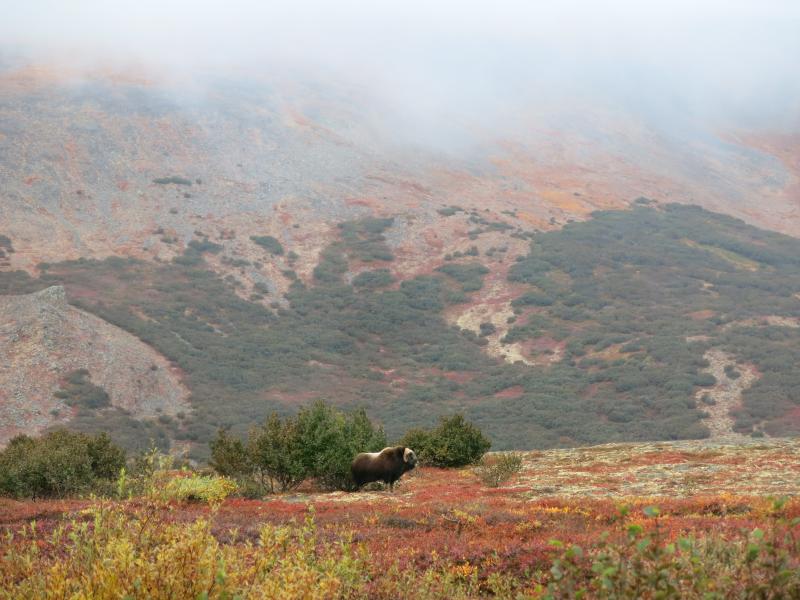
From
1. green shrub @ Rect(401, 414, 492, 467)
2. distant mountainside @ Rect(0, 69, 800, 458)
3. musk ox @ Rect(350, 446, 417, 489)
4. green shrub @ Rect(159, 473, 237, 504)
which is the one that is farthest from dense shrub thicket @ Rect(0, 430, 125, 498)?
distant mountainside @ Rect(0, 69, 800, 458)

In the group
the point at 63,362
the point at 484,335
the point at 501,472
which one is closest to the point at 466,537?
the point at 501,472

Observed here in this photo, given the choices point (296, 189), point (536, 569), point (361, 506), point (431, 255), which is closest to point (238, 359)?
point (431, 255)

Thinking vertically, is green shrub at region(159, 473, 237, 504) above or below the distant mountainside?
below

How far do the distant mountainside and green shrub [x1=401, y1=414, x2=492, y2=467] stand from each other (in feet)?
63.0

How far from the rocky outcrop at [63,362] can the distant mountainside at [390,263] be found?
46cm

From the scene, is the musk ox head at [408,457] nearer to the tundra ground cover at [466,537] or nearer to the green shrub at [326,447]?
the tundra ground cover at [466,537]

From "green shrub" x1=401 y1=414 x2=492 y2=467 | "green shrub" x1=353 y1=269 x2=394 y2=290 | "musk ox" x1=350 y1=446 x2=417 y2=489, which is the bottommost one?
"green shrub" x1=401 y1=414 x2=492 y2=467

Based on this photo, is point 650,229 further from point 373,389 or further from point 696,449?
point 696,449

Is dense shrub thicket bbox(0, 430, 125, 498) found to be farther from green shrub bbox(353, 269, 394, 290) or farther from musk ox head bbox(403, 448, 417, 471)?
green shrub bbox(353, 269, 394, 290)

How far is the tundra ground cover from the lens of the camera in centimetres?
471

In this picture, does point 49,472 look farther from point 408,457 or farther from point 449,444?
point 449,444

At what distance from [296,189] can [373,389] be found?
44020 millimetres

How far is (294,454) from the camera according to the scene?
20.3 meters

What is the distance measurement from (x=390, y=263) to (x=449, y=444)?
5826 centimetres
